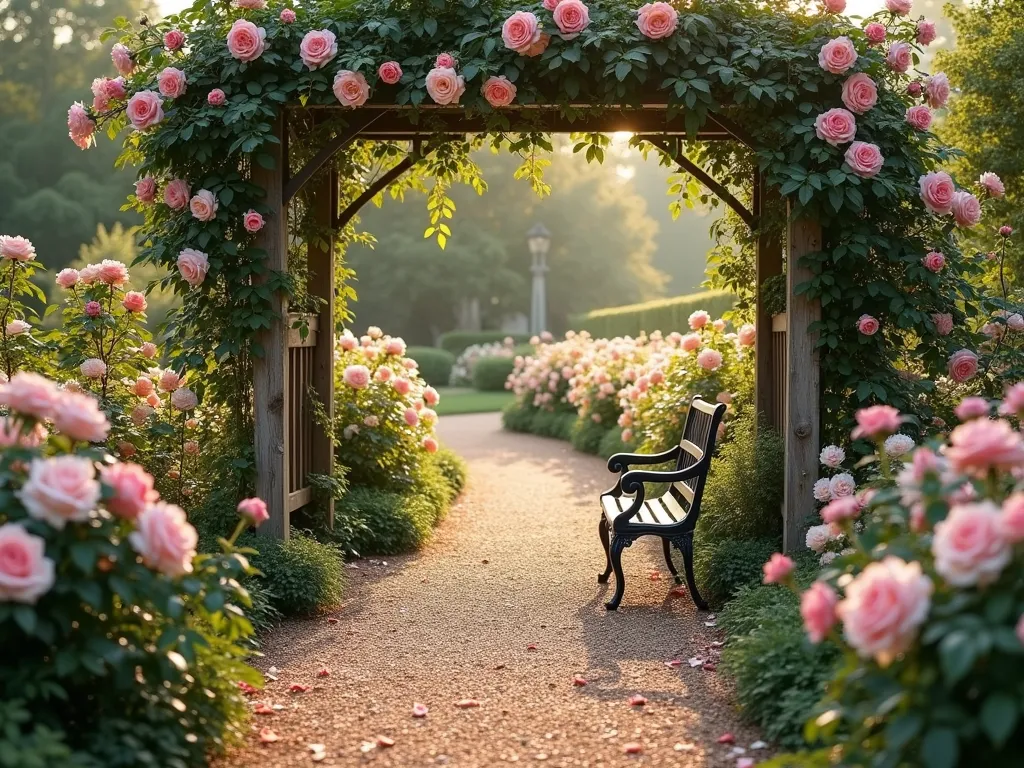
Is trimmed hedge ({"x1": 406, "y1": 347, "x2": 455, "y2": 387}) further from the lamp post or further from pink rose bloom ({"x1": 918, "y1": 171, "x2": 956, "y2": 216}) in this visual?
pink rose bloom ({"x1": 918, "y1": 171, "x2": 956, "y2": 216})

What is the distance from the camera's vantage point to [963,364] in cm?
520

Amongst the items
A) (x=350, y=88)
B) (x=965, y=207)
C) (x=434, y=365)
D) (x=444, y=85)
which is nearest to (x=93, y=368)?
(x=350, y=88)

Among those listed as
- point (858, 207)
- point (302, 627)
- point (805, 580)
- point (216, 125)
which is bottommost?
point (302, 627)

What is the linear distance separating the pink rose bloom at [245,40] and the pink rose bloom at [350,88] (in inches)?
15.8

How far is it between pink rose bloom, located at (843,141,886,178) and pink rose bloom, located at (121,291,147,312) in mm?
3556

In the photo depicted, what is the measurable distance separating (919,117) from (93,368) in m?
4.23

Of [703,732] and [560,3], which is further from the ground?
[560,3]

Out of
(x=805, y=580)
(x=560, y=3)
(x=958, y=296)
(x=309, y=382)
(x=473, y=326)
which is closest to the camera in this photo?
(x=805, y=580)

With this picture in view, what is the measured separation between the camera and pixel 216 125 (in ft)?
17.1

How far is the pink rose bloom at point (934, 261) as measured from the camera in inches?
202

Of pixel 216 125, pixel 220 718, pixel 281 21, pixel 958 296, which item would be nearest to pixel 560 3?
pixel 281 21

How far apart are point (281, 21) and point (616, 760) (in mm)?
3789

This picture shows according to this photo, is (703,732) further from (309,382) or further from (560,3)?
(309,382)

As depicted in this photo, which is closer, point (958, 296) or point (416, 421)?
point (958, 296)
